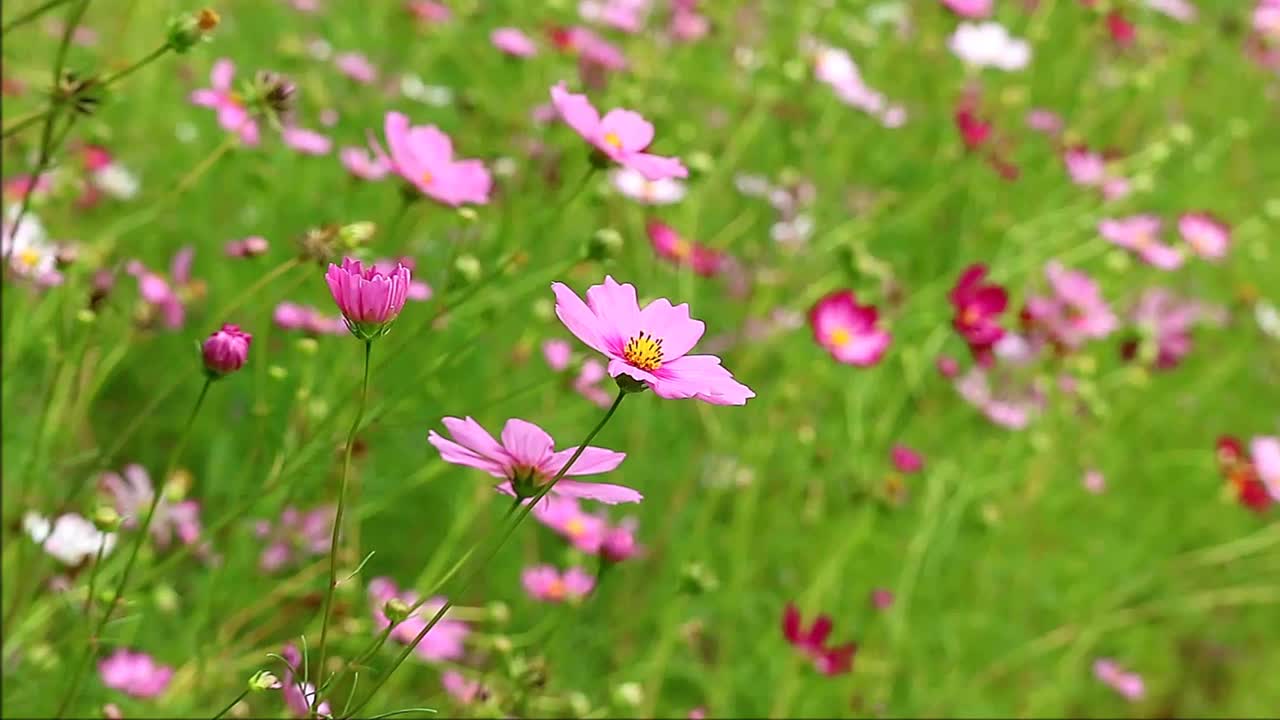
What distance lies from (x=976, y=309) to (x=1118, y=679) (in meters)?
0.56

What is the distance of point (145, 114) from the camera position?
184 centimetres

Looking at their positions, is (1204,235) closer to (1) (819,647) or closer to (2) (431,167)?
(1) (819,647)

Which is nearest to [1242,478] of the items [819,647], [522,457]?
[819,647]

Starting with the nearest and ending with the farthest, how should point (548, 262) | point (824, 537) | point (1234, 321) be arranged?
point (824, 537), point (548, 262), point (1234, 321)

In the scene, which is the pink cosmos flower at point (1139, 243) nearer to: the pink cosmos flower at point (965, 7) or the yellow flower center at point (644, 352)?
the pink cosmos flower at point (965, 7)

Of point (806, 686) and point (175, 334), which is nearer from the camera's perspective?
point (806, 686)

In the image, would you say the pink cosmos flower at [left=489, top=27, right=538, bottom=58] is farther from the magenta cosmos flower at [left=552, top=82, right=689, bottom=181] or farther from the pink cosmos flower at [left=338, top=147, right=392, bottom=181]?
the magenta cosmos flower at [left=552, top=82, right=689, bottom=181]

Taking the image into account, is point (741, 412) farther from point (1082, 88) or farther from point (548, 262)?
point (1082, 88)

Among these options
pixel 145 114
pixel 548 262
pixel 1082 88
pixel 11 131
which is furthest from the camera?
pixel 1082 88

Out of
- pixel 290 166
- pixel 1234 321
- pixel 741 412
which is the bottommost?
pixel 1234 321

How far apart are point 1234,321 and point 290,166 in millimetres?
1701

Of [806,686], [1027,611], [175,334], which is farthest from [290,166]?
[1027,611]

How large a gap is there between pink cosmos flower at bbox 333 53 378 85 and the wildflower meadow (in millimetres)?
25

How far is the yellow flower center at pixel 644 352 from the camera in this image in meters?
0.56
